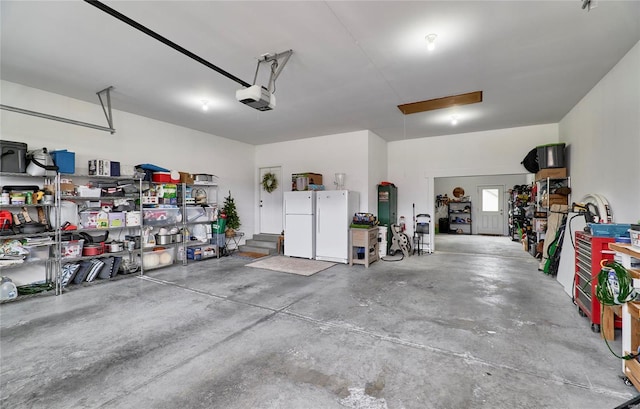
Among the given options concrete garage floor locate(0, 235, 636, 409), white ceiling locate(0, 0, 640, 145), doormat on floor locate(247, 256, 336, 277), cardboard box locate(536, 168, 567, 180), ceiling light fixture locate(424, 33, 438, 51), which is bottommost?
concrete garage floor locate(0, 235, 636, 409)

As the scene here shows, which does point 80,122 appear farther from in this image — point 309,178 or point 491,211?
point 491,211

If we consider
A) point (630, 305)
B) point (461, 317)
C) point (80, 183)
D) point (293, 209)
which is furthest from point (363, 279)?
point (80, 183)

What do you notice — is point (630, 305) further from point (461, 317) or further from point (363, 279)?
point (363, 279)

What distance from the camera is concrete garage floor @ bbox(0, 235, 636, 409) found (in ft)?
6.38

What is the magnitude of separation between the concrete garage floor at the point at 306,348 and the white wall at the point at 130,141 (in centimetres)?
246

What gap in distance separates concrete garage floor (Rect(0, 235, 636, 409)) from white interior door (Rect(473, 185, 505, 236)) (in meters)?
8.11

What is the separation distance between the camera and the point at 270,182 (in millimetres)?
8039

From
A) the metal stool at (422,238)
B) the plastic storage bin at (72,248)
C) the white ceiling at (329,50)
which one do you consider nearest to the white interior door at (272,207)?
the white ceiling at (329,50)

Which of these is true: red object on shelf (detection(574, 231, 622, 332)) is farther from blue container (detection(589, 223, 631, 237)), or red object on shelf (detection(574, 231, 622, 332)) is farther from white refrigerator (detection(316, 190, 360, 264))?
white refrigerator (detection(316, 190, 360, 264))

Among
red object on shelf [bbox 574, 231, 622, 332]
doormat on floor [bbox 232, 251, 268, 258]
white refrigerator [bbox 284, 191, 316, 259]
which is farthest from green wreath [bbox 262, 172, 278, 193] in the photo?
red object on shelf [bbox 574, 231, 622, 332]

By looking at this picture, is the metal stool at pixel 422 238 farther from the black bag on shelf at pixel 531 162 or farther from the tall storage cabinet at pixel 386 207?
the black bag on shelf at pixel 531 162

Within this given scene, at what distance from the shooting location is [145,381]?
211cm

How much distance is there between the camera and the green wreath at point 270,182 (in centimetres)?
805

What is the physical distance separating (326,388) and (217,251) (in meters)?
5.29
